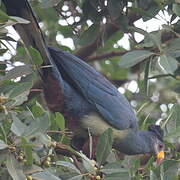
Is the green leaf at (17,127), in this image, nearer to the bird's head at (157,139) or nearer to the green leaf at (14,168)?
the green leaf at (14,168)

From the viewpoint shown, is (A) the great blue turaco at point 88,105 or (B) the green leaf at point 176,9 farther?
(A) the great blue turaco at point 88,105

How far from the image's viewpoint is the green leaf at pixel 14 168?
2.59 m

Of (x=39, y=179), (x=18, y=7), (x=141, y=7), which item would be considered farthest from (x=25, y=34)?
(x=39, y=179)

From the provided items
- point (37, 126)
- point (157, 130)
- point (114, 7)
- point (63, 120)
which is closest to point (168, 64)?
point (114, 7)

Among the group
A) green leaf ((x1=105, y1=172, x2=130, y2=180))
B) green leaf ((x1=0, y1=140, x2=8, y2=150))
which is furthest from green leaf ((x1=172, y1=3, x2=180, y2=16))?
green leaf ((x1=0, y1=140, x2=8, y2=150))

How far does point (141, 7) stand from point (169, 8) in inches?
8.4

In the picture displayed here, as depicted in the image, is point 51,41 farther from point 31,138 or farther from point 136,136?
point 31,138

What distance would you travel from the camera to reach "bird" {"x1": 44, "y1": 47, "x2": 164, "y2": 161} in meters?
4.12

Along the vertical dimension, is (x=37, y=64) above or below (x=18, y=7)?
below

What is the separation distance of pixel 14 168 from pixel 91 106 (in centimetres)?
193

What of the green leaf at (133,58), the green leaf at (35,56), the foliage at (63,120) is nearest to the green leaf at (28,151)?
the foliage at (63,120)

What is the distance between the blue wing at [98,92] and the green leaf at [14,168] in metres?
1.66

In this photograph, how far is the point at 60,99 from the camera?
4.14m

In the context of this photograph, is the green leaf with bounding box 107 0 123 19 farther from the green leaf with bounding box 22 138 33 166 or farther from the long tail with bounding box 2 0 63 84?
the green leaf with bounding box 22 138 33 166
